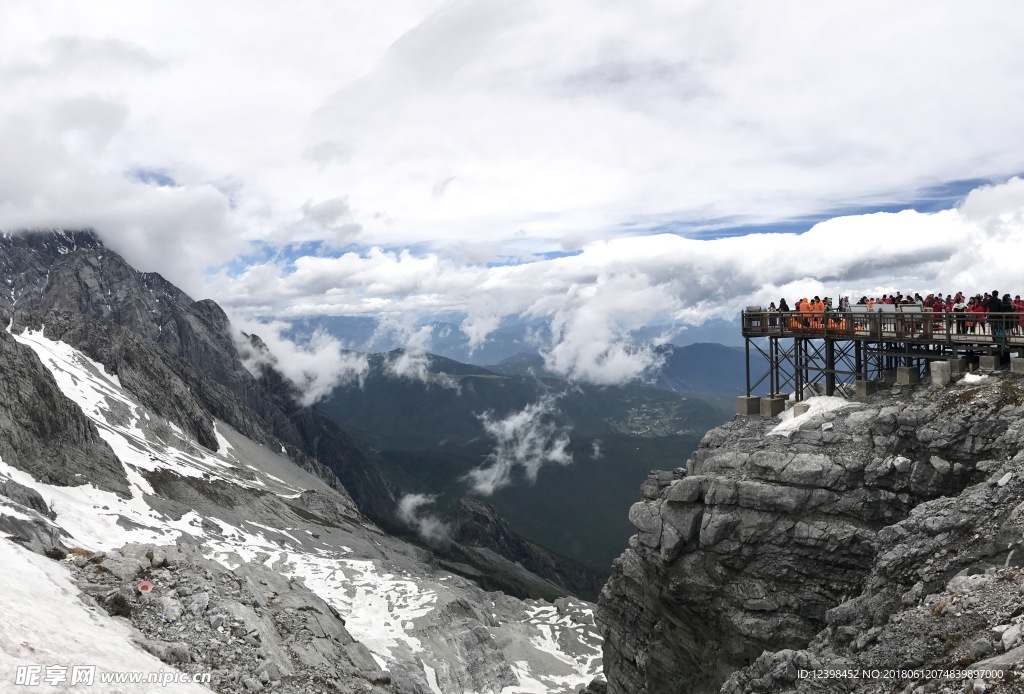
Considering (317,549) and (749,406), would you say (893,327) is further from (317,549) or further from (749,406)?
(317,549)

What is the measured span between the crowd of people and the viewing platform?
2.5 inches

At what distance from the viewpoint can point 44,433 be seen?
8969 centimetres

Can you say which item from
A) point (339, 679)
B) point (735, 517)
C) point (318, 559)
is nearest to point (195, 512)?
point (318, 559)

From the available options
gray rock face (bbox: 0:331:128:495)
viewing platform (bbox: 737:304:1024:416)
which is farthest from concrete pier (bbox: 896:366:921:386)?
gray rock face (bbox: 0:331:128:495)

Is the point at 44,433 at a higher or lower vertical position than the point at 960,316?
lower

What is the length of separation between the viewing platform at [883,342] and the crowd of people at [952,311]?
6cm

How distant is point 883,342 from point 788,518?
13.9 meters

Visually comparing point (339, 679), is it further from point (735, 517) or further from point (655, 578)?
point (735, 517)

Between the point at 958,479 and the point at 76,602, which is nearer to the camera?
the point at 76,602

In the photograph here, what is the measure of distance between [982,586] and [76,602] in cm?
2969

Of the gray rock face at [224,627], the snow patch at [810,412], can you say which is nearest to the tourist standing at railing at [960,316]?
the snow patch at [810,412]

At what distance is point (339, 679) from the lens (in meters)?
29.8
